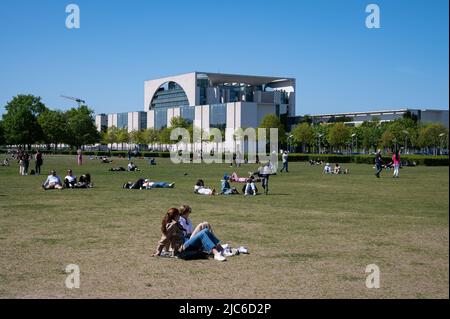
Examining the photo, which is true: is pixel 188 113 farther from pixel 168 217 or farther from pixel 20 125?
pixel 168 217

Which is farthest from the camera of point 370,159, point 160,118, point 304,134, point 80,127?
point 160,118

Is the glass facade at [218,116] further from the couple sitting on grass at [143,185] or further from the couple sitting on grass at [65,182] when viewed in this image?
the couple sitting on grass at [65,182]

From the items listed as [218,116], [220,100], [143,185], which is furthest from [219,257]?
[220,100]

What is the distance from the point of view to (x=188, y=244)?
10.7 m

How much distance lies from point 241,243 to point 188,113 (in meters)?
131

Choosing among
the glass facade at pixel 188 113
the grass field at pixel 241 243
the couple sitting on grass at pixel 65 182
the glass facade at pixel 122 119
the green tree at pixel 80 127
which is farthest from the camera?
the glass facade at pixel 122 119

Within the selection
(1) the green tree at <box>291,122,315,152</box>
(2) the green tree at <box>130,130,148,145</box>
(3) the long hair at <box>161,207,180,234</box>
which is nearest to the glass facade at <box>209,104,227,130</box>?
(2) the green tree at <box>130,130,148,145</box>

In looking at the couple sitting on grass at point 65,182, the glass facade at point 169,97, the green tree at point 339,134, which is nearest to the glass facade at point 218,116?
the glass facade at point 169,97

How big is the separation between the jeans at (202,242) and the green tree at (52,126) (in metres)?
108

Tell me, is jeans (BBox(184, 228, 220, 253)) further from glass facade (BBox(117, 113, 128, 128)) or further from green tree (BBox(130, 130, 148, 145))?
glass facade (BBox(117, 113, 128, 128))

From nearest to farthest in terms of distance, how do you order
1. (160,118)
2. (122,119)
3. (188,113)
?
1. (188,113)
2. (160,118)
3. (122,119)

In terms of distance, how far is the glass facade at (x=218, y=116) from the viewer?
5219 inches

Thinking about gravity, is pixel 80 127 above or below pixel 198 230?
above

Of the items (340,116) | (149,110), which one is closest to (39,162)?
(340,116)
